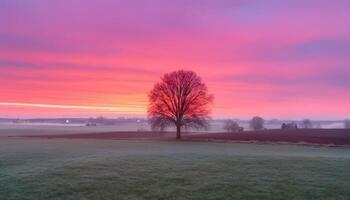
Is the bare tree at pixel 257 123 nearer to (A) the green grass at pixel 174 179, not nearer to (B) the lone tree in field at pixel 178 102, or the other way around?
(B) the lone tree in field at pixel 178 102

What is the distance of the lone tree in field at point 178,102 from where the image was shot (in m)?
67.1

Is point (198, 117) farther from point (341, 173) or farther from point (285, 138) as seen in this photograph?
point (341, 173)

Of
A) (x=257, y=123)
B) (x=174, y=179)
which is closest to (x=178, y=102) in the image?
(x=174, y=179)

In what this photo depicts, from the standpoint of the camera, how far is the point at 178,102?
6769 cm

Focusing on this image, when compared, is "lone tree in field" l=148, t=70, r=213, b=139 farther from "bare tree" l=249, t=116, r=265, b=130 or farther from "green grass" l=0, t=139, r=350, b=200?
"bare tree" l=249, t=116, r=265, b=130

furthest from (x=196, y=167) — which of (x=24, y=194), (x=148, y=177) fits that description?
(x=24, y=194)

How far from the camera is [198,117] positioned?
6750 cm

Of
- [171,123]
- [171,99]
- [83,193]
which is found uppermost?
[171,99]

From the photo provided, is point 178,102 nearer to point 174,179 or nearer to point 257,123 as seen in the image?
point 174,179

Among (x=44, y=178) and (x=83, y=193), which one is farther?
(x=44, y=178)

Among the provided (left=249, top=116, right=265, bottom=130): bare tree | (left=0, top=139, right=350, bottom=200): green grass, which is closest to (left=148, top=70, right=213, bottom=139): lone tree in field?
(left=0, top=139, right=350, bottom=200): green grass

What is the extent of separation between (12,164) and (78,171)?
644 centimetres

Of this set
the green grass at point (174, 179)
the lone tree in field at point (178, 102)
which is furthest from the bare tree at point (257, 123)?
the green grass at point (174, 179)

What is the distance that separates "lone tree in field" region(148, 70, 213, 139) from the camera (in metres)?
67.1
